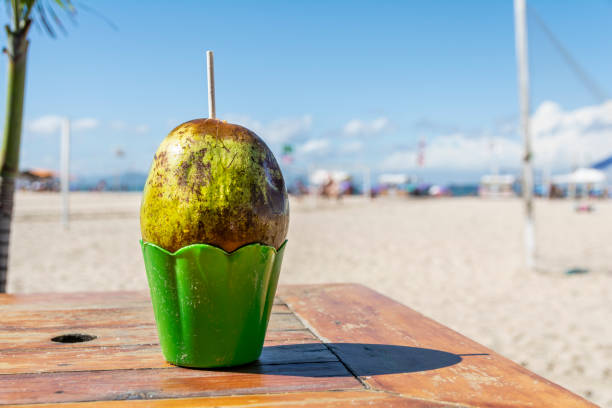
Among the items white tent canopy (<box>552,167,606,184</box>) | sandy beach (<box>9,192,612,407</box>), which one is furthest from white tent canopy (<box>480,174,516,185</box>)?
sandy beach (<box>9,192,612,407</box>)

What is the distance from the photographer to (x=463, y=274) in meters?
5.94

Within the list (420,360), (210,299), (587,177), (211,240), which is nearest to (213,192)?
(211,240)

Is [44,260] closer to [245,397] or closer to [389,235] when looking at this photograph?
[389,235]

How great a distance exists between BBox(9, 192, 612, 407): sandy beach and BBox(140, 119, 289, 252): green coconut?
7.99 ft

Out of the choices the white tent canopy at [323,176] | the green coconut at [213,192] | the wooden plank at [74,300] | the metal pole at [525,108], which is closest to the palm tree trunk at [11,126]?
the wooden plank at [74,300]

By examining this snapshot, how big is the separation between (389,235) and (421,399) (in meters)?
9.15

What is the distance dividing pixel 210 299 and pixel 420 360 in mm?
423

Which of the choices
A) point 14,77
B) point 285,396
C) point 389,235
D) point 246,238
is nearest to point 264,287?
point 246,238

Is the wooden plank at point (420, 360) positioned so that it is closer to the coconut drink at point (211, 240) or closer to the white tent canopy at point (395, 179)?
the coconut drink at point (211, 240)

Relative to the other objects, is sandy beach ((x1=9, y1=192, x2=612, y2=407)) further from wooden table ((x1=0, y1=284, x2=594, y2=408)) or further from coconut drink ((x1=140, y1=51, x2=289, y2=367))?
coconut drink ((x1=140, y1=51, x2=289, y2=367))

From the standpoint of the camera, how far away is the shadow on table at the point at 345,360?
2.88ft

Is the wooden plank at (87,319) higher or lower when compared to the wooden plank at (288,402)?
lower

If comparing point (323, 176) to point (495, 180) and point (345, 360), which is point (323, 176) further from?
point (345, 360)

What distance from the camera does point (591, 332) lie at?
3609mm
